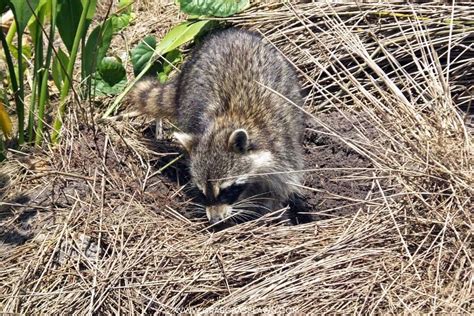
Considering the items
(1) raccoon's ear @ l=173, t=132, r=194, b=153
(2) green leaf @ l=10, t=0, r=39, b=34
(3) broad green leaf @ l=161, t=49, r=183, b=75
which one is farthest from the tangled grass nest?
(3) broad green leaf @ l=161, t=49, r=183, b=75

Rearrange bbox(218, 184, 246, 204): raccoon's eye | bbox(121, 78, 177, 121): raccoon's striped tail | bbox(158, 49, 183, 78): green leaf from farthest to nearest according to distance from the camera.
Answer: bbox(158, 49, 183, 78): green leaf → bbox(121, 78, 177, 121): raccoon's striped tail → bbox(218, 184, 246, 204): raccoon's eye

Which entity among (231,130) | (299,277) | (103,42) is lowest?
(299,277)

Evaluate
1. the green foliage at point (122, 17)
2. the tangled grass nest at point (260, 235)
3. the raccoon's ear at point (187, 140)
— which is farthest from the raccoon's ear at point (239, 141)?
the green foliage at point (122, 17)

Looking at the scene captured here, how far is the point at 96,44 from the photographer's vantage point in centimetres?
583

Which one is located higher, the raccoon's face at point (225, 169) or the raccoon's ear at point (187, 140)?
the raccoon's ear at point (187, 140)

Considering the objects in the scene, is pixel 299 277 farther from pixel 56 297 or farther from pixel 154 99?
pixel 154 99

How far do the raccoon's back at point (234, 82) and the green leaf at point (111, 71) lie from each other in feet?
1.55

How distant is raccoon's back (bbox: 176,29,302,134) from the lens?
598 centimetres

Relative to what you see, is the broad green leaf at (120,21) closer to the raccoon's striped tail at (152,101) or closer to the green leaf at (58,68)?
the raccoon's striped tail at (152,101)

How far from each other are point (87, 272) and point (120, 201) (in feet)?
2.33

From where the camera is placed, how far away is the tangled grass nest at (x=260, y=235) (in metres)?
4.57

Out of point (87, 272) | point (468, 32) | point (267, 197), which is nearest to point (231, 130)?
point (267, 197)

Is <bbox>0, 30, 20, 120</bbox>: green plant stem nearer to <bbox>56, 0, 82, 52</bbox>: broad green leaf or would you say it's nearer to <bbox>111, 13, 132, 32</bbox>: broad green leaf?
<bbox>56, 0, 82, 52</bbox>: broad green leaf

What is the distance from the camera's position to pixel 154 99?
21.6 feet
